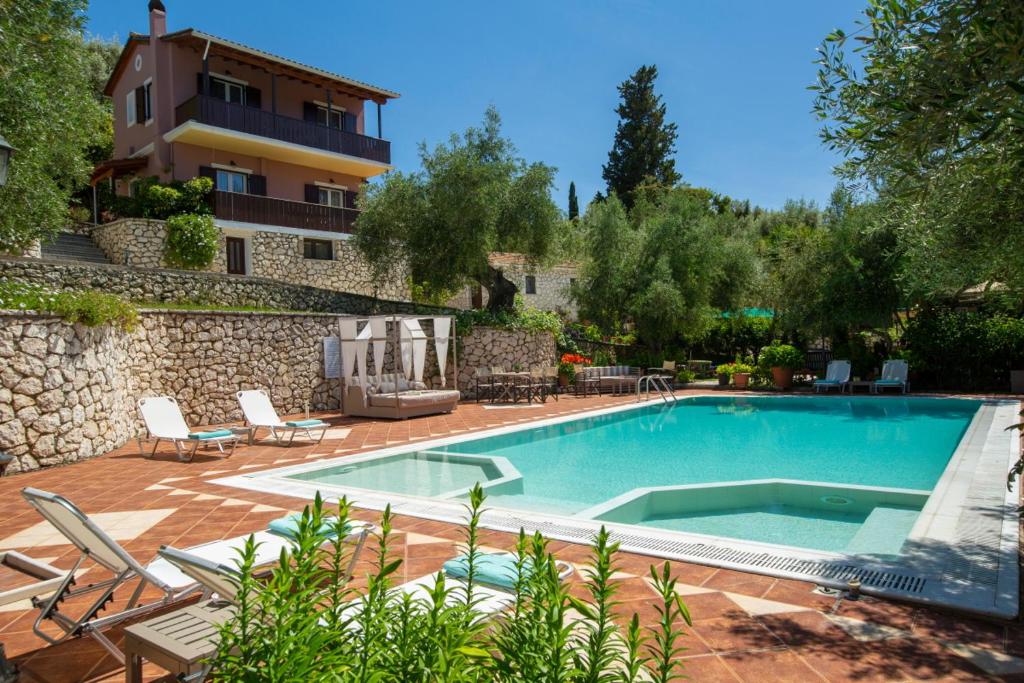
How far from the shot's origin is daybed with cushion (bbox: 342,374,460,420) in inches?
504

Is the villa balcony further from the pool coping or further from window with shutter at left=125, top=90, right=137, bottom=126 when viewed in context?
the pool coping

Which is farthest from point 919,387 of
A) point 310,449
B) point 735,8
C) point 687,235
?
point 310,449

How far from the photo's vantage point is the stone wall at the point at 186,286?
12070 millimetres

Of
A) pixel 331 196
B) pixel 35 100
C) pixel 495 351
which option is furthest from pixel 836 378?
pixel 35 100

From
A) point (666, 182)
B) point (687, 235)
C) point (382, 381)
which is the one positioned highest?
point (666, 182)

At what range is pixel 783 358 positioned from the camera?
18266 millimetres

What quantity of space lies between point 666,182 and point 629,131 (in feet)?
12.9

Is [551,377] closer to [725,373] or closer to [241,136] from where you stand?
[725,373]

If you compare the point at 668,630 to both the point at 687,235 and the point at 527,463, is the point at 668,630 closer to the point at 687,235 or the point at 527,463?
the point at 527,463

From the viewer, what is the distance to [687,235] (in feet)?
65.9

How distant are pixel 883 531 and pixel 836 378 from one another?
501 inches

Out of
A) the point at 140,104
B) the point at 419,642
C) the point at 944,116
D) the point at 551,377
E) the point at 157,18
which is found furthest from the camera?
the point at 140,104

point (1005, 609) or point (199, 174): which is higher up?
point (199, 174)

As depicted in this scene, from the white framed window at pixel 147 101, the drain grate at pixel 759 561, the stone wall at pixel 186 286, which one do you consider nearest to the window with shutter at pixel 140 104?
the white framed window at pixel 147 101
